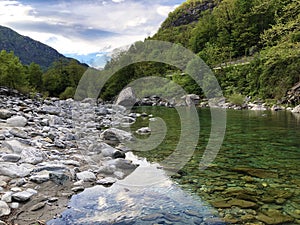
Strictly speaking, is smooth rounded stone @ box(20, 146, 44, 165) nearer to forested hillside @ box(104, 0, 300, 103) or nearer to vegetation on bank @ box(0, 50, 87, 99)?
forested hillside @ box(104, 0, 300, 103)

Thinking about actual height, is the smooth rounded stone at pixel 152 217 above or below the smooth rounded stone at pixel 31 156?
below

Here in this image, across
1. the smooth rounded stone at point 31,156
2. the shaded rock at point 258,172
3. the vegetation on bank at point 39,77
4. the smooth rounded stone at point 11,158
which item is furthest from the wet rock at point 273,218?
the vegetation on bank at point 39,77

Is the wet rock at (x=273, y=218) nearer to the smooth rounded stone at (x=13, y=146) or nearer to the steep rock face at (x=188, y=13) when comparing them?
the smooth rounded stone at (x=13, y=146)

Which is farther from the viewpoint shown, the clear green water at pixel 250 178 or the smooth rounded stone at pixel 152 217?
the clear green water at pixel 250 178

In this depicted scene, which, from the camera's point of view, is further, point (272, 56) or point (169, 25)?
point (169, 25)

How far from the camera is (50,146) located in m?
7.39

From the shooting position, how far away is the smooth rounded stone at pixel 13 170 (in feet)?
15.3

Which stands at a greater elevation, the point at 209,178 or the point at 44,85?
the point at 44,85

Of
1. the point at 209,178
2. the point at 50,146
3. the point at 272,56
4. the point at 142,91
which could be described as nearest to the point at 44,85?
the point at 142,91

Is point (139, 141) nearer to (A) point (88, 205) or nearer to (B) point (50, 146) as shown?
(B) point (50, 146)

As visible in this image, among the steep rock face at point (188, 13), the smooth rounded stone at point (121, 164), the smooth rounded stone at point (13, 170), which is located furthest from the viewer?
the steep rock face at point (188, 13)

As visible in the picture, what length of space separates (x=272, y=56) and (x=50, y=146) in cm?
1572

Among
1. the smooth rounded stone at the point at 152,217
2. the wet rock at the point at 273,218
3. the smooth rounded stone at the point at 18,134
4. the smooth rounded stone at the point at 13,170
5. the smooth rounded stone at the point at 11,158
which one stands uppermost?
the smooth rounded stone at the point at 18,134

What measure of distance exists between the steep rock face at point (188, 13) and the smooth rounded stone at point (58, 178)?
153 metres
